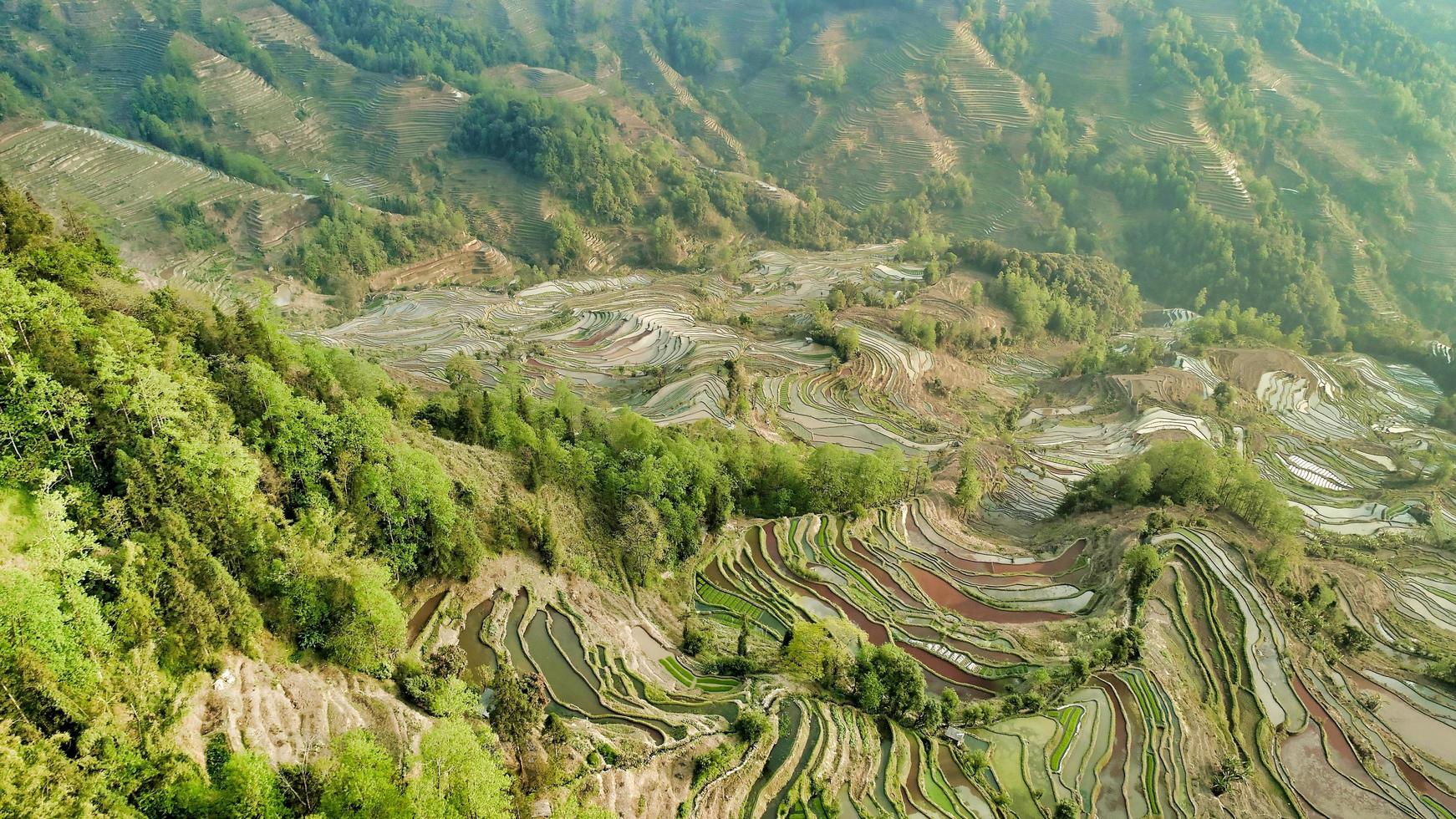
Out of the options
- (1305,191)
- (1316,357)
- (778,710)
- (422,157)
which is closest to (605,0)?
(422,157)

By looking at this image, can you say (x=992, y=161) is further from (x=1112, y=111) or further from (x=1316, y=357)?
(x=1316, y=357)

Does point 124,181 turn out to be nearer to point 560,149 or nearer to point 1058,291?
point 560,149

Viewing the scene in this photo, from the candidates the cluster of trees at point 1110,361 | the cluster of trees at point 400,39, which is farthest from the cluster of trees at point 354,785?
the cluster of trees at point 400,39

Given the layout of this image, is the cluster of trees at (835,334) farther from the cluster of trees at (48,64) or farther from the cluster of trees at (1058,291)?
the cluster of trees at (48,64)

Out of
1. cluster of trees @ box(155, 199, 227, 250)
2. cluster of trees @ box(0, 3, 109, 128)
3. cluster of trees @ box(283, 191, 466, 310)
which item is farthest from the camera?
cluster of trees @ box(0, 3, 109, 128)

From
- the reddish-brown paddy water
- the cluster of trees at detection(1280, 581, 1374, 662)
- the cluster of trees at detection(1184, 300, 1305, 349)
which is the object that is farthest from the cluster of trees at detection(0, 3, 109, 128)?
the cluster of trees at detection(1184, 300, 1305, 349)

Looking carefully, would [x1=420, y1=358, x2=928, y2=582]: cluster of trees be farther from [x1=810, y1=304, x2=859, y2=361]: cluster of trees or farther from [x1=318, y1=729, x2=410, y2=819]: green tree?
[x1=810, y1=304, x2=859, y2=361]: cluster of trees
